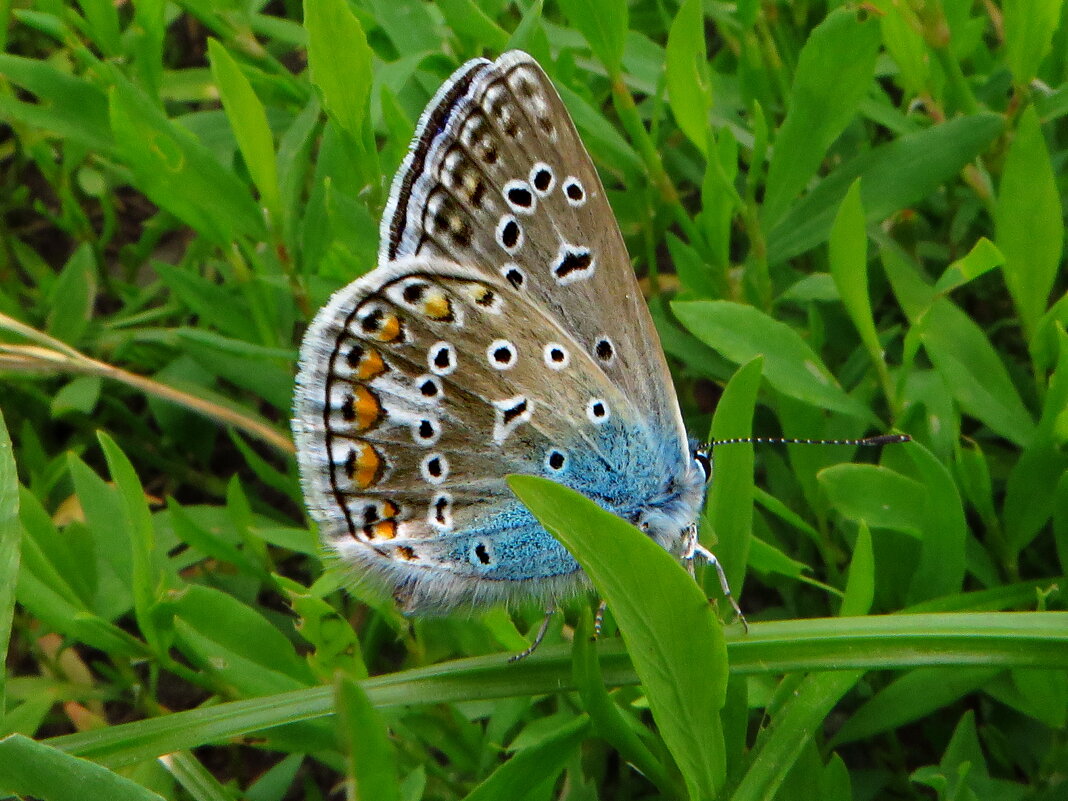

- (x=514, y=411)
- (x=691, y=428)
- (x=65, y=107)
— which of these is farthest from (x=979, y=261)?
(x=65, y=107)

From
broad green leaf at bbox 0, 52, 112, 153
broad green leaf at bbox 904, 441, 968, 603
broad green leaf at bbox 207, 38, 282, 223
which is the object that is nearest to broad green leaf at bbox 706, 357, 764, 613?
broad green leaf at bbox 904, 441, 968, 603

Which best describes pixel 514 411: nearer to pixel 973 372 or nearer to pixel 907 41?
pixel 973 372

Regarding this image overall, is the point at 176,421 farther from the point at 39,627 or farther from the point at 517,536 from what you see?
the point at 517,536

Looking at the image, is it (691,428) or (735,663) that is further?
(691,428)

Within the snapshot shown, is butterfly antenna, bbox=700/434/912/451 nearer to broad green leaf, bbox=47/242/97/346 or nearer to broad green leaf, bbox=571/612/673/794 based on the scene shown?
broad green leaf, bbox=571/612/673/794

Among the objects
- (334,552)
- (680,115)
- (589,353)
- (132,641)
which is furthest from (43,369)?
(680,115)

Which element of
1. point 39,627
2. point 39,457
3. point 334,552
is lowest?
point 39,627
